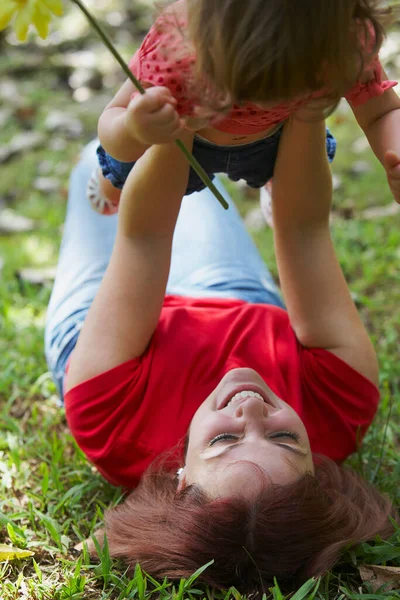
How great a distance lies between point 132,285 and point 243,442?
503mm

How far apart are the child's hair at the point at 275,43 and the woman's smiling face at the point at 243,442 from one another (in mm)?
719

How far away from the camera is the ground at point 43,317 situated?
1.59 m

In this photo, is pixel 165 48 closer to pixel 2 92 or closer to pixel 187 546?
pixel 187 546

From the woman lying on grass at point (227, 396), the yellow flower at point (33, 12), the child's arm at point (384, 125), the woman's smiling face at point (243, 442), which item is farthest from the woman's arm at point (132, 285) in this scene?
the yellow flower at point (33, 12)

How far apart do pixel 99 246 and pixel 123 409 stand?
878mm

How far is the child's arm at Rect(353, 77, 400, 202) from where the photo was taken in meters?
1.46

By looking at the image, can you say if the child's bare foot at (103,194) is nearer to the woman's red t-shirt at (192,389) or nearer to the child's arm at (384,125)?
the woman's red t-shirt at (192,389)

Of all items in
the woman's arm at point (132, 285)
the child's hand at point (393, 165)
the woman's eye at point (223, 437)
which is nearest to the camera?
the child's hand at point (393, 165)

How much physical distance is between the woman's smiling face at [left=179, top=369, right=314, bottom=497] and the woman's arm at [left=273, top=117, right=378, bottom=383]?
0.33 m

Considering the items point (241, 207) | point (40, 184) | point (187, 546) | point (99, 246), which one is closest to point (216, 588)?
point (187, 546)

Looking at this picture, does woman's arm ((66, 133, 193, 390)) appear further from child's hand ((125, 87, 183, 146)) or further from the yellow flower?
the yellow flower

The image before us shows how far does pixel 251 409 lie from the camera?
5.15 feet

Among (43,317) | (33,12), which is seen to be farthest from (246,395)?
(43,317)

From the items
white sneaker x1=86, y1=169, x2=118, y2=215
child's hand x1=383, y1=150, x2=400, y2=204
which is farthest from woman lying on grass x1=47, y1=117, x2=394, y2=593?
white sneaker x1=86, y1=169, x2=118, y2=215
